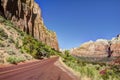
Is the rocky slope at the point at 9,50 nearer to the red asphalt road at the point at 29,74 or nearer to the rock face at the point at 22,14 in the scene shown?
the red asphalt road at the point at 29,74

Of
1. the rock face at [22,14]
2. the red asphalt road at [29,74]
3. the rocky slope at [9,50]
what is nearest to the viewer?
the red asphalt road at [29,74]

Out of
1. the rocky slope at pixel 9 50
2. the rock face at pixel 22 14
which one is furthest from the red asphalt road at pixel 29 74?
the rock face at pixel 22 14

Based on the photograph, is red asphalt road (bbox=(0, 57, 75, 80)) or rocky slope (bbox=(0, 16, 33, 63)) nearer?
red asphalt road (bbox=(0, 57, 75, 80))

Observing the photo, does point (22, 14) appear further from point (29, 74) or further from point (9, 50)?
point (29, 74)

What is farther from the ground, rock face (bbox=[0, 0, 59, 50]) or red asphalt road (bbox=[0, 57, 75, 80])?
rock face (bbox=[0, 0, 59, 50])

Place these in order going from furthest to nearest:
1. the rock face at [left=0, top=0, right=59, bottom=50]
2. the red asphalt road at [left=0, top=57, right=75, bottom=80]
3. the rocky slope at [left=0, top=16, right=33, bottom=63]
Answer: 1. the rock face at [left=0, top=0, right=59, bottom=50]
2. the rocky slope at [left=0, top=16, right=33, bottom=63]
3. the red asphalt road at [left=0, top=57, right=75, bottom=80]

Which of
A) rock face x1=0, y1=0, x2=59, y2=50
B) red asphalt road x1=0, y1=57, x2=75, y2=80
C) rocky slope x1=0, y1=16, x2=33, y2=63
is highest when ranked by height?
rock face x1=0, y1=0, x2=59, y2=50

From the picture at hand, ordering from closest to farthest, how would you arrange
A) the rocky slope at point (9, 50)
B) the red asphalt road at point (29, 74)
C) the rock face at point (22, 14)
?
the red asphalt road at point (29, 74), the rocky slope at point (9, 50), the rock face at point (22, 14)

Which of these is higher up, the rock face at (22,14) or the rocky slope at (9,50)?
the rock face at (22,14)

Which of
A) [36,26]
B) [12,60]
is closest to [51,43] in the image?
[36,26]

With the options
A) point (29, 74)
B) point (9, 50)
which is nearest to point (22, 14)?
point (9, 50)

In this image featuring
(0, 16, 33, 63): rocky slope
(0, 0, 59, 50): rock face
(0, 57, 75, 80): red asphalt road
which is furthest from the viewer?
(0, 0, 59, 50): rock face

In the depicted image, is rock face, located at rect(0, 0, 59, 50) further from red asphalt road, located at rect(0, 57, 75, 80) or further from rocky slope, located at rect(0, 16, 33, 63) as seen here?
red asphalt road, located at rect(0, 57, 75, 80)

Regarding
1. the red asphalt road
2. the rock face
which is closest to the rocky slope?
the red asphalt road
